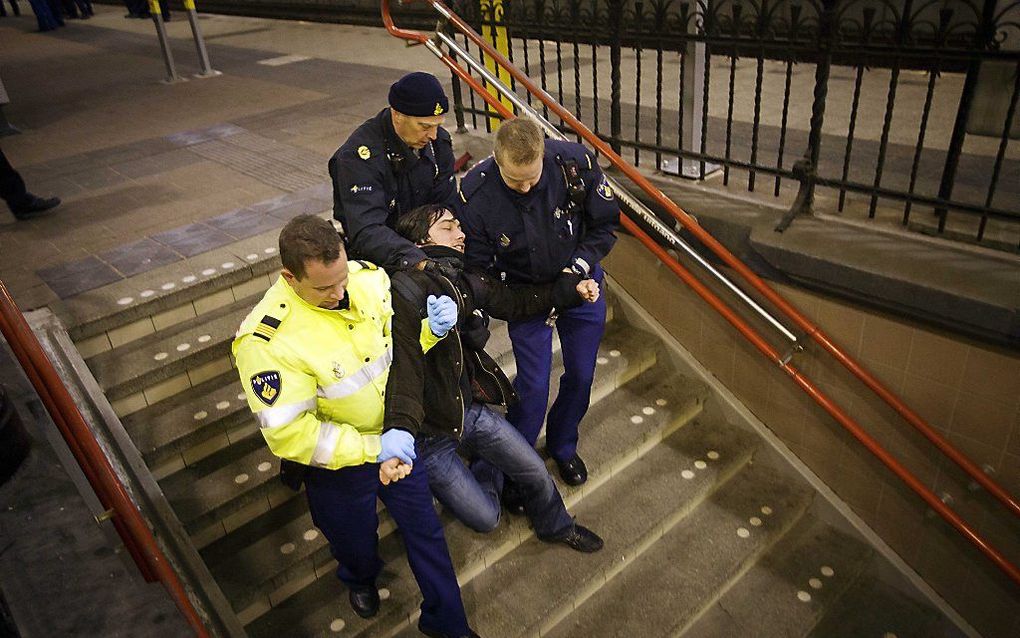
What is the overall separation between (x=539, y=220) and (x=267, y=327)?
139 centimetres

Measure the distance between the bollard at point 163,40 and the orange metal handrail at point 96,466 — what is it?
773 cm

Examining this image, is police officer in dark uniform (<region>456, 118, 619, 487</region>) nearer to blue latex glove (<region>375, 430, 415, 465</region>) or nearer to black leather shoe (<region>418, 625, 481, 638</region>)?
black leather shoe (<region>418, 625, 481, 638</region>)

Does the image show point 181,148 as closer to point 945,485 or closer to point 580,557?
point 580,557

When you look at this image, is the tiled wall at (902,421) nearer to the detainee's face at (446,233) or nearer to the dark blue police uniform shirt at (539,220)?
the dark blue police uniform shirt at (539,220)

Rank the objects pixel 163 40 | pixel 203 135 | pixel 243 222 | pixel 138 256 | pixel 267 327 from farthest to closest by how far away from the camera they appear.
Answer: pixel 163 40 → pixel 203 135 → pixel 243 222 → pixel 138 256 → pixel 267 327

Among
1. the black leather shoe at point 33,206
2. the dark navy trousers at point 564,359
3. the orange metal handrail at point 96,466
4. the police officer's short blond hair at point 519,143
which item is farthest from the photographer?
the black leather shoe at point 33,206

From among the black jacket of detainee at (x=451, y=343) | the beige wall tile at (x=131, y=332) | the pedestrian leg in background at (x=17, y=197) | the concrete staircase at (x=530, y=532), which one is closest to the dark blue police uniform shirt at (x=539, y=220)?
the black jacket of detainee at (x=451, y=343)

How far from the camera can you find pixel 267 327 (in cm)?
248

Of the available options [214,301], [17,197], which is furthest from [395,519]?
[17,197]

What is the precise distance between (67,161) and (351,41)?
6.18 m

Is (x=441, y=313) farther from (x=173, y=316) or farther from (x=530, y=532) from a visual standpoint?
(x=173, y=316)

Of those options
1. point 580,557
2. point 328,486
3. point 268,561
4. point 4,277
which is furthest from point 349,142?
point 4,277

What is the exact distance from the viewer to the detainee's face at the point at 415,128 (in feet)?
10.6

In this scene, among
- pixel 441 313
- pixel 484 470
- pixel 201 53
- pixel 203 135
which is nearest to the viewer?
pixel 441 313
